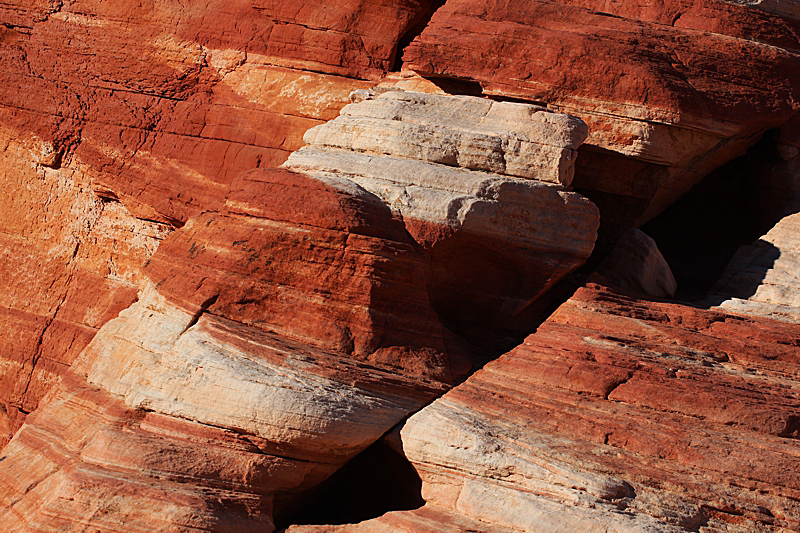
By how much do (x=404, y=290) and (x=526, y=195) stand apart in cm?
172

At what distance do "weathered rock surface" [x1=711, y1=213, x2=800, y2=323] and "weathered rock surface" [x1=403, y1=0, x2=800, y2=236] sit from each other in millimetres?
1224

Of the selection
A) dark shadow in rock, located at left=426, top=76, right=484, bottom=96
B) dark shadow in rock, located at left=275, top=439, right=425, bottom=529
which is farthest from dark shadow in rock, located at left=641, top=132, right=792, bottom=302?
dark shadow in rock, located at left=275, top=439, right=425, bottom=529

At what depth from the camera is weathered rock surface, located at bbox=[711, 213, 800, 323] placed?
9.39 metres

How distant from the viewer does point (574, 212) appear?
908 centimetres

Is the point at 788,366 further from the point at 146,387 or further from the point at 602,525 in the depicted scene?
the point at 146,387

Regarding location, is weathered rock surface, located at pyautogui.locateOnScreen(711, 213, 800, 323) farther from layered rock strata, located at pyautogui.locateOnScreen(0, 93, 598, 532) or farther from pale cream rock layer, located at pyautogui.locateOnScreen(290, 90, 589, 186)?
pale cream rock layer, located at pyautogui.locateOnScreen(290, 90, 589, 186)

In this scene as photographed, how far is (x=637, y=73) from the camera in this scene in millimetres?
10031

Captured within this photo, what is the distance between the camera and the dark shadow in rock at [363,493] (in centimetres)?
777

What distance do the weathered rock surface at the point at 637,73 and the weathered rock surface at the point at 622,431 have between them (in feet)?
8.01

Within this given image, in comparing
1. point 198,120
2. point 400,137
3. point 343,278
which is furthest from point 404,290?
point 198,120

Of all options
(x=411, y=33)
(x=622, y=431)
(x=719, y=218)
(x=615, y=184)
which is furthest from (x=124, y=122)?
(x=719, y=218)

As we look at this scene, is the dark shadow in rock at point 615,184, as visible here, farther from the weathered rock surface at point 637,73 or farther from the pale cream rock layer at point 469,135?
the pale cream rock layer at point 469,135

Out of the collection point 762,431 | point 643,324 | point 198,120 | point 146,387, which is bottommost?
point 146,387

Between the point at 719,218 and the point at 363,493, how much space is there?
6.70m
